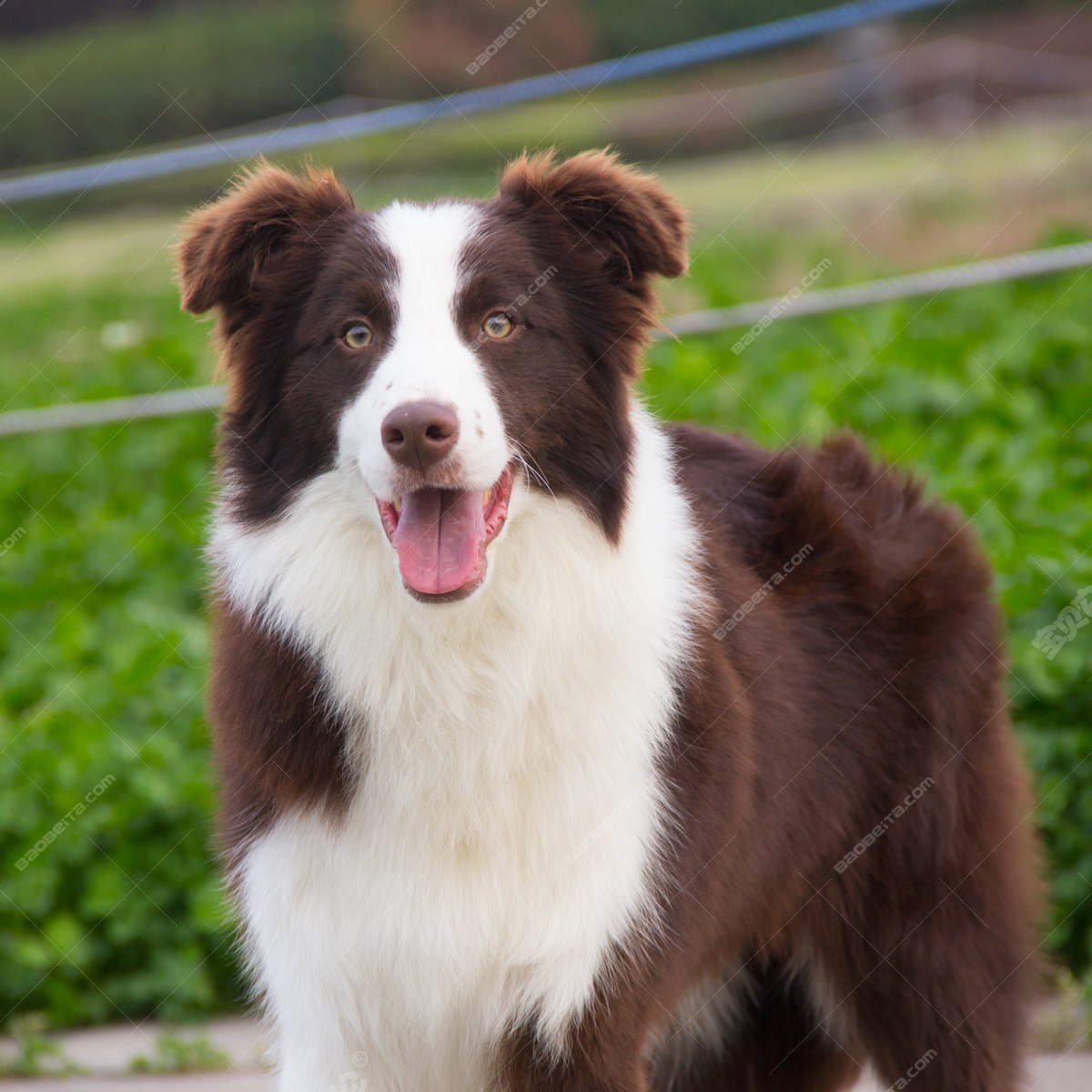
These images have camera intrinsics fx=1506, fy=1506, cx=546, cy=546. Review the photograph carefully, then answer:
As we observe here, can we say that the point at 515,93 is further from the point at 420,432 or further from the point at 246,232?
the point at 420,432

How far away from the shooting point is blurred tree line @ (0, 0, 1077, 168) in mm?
20406

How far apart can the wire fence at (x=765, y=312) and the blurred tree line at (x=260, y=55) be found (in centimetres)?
1318

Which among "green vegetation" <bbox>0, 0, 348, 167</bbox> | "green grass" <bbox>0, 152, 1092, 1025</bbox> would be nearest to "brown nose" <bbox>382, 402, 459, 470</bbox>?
"green grass" <bbox>0, 152, 1092, 1025</bbox>

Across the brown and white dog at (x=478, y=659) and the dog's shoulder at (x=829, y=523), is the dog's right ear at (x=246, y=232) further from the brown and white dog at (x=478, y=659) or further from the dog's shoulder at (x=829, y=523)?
the dog's shoulder at (x=829, y=523)

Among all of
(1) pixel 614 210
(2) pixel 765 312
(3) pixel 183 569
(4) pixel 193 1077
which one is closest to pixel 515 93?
(2) pixel 765 312

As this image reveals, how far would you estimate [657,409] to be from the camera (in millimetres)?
6934

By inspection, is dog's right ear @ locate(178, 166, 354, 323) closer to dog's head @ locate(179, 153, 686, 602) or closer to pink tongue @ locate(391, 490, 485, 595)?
dog's head @ locate(179, 153, 686, 602)

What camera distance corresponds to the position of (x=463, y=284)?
313cm

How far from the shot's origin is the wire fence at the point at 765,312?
21.9 ft

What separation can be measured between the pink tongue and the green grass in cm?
191

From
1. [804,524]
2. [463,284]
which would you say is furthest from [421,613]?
[804,524]

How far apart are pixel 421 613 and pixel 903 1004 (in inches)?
66.4

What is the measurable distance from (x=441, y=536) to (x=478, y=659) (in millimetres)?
308

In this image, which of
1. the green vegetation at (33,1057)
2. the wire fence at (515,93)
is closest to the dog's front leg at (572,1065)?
the green vegetation at (33,1057)
